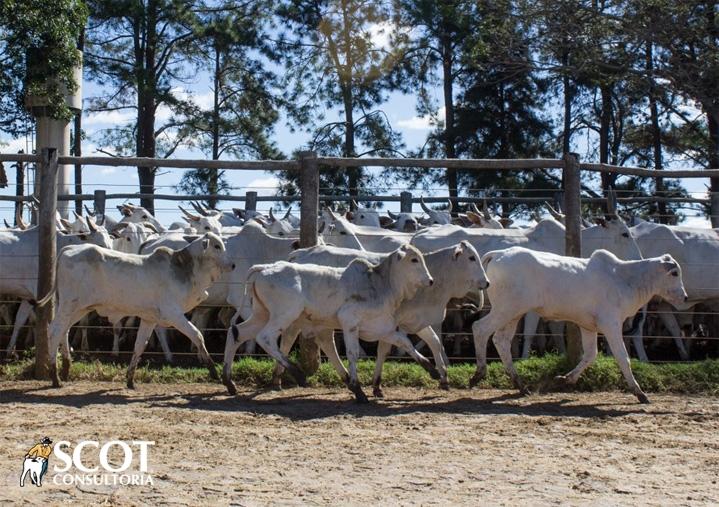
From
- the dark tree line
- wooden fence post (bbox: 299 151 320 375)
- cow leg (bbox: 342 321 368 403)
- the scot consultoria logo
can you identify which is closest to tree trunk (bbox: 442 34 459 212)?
the dark tree line

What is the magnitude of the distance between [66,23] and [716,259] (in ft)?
46.5

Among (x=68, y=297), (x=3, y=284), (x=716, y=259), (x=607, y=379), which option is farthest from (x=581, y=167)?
(x=3, y=284)

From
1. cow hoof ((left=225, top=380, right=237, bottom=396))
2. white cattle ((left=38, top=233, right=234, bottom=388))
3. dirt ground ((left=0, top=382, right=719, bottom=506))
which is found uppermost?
white cattle ((left=38, top=233, right=234, bottom=388))

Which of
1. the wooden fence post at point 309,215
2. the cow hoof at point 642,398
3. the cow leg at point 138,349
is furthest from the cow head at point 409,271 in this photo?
the cow leg at point 138,349

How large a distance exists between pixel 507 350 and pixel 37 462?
16.2 feet

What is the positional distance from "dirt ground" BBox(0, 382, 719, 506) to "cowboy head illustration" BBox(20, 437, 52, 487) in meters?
0.07

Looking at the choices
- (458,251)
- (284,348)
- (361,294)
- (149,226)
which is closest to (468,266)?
(458,251)

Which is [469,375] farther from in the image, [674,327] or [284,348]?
[674,327]

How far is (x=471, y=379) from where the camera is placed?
992 centimetres

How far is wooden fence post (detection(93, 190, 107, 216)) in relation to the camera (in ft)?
60.5

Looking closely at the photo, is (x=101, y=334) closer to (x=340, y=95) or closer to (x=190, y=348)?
(x=190, y=348)

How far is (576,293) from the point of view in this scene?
31.3ft

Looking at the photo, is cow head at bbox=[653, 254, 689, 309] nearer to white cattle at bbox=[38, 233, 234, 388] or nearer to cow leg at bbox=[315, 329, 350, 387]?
cow leg at bbox=[315, 329, 350, 387]

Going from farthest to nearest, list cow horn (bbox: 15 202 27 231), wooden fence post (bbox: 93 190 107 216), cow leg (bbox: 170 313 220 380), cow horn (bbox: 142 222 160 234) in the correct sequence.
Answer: wooden fence post (bbox: 93 190 107 216) < cow horn (bbox: 142 222 160 234) < cow horn (bbox: 15 202 27 231) < cow leg (bbox: 170 313 220 380)
